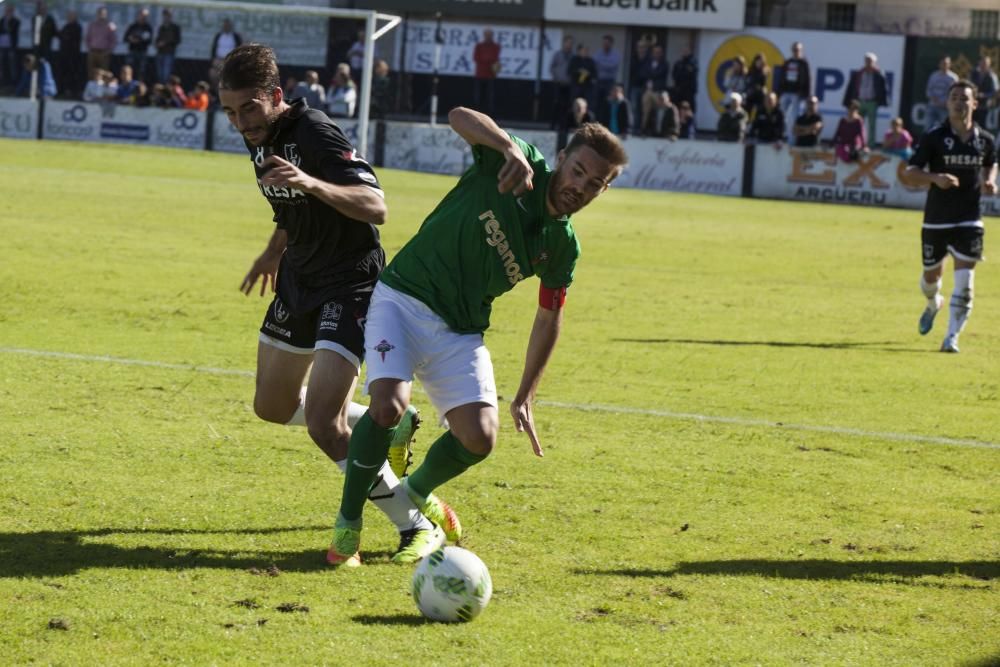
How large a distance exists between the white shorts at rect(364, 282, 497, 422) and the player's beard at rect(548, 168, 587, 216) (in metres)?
0.65

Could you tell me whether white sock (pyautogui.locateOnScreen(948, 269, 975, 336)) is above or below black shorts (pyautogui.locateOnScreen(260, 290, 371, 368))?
below

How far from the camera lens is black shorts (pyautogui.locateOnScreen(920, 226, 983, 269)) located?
1311cm

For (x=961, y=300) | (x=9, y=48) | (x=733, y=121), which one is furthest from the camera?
(x=9, y=48)

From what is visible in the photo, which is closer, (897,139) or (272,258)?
(272,258)

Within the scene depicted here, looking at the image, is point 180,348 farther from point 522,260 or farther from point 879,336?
point 879,336

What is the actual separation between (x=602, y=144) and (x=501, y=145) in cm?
37

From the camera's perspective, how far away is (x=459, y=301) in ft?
18.7

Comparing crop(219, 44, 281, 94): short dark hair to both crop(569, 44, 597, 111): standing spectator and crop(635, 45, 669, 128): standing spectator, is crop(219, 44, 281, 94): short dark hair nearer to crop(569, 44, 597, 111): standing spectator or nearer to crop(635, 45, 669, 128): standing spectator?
crop(569, 44, 597, 111): standing spectator

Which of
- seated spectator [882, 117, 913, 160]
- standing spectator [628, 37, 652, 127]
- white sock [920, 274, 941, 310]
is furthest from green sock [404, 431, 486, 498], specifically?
standing spectator [628, 37, 652, 127]

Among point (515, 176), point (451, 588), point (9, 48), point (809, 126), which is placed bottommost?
point (451, 588)

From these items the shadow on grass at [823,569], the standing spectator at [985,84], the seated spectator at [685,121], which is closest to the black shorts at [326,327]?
the shadow on grass at [823,569]

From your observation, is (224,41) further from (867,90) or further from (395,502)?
(395,502)

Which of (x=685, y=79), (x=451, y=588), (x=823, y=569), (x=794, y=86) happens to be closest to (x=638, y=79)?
(x=685, y=79)

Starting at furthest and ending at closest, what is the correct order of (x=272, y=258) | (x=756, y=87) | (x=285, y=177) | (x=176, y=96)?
(x=176, y=96) < (x=756, y=87) < (x=272, y=258) < (x=285, y=177)
